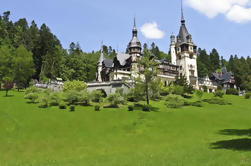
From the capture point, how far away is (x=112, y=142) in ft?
81.1

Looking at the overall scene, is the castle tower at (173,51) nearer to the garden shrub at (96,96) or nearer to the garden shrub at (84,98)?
the garden shrub at (96,96)

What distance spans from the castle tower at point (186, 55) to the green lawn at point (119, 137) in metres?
39.2

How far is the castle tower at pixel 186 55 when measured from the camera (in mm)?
81812

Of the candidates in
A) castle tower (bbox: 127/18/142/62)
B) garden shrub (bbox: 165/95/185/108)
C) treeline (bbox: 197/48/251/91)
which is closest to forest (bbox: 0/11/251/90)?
treeline (bbox: 197/48/251/91)

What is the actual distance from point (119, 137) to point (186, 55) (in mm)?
61613

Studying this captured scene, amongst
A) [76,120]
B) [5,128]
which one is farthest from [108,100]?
[5,128]

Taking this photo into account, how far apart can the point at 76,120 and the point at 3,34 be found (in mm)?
59371

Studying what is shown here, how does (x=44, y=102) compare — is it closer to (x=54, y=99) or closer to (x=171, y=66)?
(x=54, y=99)

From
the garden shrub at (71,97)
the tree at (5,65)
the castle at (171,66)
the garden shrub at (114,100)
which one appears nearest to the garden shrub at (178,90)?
the castle at (171,66)

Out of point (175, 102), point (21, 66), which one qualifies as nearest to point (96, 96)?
point (175, 102)

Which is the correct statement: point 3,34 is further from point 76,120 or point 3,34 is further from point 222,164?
point 222,164

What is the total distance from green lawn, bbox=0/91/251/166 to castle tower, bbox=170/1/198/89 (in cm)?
3916

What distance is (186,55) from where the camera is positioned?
3243 inches

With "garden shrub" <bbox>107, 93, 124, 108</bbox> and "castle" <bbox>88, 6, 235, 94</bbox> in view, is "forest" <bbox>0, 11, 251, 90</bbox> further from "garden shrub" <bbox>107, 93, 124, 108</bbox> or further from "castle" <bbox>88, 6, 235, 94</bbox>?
"garden shrub" <bbox>107, 93, 124, 108</bbox>
